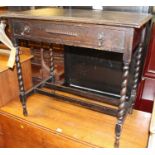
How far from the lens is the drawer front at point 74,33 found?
3.06 ft

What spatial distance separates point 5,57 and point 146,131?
3.86 ft

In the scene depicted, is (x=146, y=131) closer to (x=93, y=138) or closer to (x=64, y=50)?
(x=93, y=138)

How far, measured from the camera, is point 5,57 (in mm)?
1629

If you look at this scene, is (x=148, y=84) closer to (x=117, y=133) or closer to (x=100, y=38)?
(x=117, y=133)

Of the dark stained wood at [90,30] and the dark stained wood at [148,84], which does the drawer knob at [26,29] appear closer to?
the dark stained wood at [90,30]

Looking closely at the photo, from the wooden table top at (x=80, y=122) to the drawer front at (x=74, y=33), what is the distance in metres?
0.56

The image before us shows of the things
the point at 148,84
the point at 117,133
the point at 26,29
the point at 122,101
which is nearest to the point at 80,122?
the point at 117,133

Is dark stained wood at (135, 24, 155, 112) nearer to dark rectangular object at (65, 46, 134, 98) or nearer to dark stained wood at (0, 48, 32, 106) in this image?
dark rectangular object at (65, 46, 134, 98)

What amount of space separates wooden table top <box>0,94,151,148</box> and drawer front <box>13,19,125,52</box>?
561mm

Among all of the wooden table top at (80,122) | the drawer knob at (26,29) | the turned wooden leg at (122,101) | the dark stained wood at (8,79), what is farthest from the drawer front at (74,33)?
the wooden table top at (80,122)

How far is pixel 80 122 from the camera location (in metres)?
1.37

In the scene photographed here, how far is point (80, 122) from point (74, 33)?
0.63m

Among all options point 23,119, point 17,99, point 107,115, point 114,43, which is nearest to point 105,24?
point 114,43
